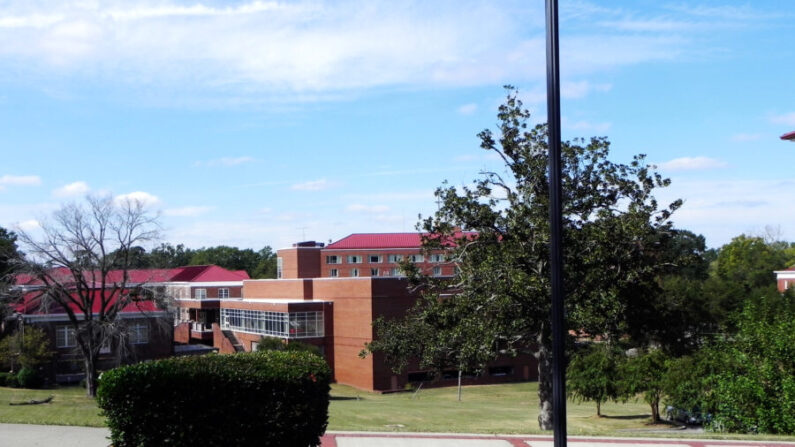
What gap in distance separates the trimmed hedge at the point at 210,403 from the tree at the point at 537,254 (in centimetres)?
1072

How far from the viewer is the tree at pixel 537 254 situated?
70.1 feet

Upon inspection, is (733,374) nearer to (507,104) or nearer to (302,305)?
(507,104)

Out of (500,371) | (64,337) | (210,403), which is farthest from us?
(500,371)

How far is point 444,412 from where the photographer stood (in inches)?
1262

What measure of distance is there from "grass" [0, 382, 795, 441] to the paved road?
89cm

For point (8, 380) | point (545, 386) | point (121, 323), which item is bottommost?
point (8, 380)

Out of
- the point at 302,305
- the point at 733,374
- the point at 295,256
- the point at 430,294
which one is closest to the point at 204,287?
the point at 295,256

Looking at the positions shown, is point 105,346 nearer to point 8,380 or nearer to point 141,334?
point 8,380

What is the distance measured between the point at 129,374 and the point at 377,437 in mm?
5156

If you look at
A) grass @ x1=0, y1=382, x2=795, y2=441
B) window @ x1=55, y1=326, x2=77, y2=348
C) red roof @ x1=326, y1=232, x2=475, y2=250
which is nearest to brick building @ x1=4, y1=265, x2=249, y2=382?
window @ x1=55, y1=326, x2=77, y2=348

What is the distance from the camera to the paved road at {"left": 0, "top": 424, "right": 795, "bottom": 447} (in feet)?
43.7

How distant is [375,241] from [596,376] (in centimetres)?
6125

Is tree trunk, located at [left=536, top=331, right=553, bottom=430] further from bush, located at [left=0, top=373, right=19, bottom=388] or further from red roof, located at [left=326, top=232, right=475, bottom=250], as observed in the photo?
red roof, located at [left=326, top=232, right=475, bottom=250]

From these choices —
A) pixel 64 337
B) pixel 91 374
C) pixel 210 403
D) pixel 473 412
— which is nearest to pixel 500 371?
pixel 473 412
